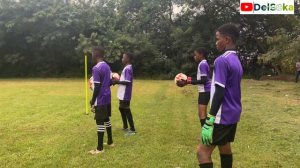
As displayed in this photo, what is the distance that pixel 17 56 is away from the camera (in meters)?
36.3

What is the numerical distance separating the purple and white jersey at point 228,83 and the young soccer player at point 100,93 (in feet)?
11.3

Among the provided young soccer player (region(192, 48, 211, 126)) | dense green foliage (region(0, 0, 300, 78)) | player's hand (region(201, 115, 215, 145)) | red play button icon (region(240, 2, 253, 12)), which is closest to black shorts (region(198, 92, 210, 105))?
young soccer player (region(192, 48, 211, 126))

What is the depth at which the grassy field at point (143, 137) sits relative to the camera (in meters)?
7.54

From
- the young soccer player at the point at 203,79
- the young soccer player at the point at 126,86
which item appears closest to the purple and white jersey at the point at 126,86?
the young soccer player at the point at 126,86

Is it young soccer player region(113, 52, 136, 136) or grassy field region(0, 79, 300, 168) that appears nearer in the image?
grassy field region(0, 79, 300, 168)

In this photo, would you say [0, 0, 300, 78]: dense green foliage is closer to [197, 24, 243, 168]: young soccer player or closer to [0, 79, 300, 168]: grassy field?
[0, 79, 300, 168]: grassy field

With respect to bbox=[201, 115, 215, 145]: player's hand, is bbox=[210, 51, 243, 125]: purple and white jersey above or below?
above

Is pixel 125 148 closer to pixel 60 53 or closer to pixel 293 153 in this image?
pixel 293 153

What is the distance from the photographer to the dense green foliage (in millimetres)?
34875

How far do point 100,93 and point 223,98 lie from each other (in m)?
3.64

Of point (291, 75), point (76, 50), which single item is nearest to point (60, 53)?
point (76, 50)

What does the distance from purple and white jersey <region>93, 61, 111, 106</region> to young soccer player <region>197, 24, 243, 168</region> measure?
135 inches

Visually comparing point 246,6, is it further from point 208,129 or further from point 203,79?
point 208,129

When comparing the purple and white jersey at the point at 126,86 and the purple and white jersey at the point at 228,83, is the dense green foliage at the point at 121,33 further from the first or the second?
the purple and white jersey at the point at 228,83
